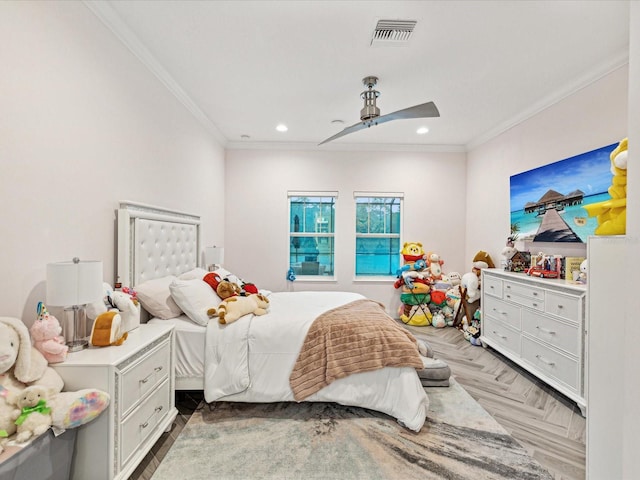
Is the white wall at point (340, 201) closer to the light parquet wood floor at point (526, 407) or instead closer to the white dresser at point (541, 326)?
the white dresser at point (541, 326)

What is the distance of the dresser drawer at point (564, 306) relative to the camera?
2344 mm

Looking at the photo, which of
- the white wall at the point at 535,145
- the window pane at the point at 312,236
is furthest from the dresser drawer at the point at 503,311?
the window pane at the point at 312,236

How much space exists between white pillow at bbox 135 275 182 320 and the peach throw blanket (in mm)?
1076

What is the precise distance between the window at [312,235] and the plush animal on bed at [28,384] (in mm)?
3646

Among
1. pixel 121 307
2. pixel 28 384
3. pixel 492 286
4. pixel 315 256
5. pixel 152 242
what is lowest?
pixel 28 384

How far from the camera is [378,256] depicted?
16.4ft

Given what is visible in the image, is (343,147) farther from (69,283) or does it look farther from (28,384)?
(28,384)

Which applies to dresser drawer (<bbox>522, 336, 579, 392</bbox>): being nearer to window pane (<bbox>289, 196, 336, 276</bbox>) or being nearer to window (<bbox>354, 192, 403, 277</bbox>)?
window (<bbox>354, 192, 403, 277</bbox>)

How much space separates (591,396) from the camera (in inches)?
56.2

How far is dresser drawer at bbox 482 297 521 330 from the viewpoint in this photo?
3.05 meters

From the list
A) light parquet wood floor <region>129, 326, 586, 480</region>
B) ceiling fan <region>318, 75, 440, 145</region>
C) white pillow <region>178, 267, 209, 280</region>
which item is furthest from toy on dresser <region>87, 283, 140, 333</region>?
ceiling fan <region>318, 75, 440, 145</region>

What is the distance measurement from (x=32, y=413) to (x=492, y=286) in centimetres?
389

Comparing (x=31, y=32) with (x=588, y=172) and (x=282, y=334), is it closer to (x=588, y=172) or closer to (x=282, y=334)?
(x=282, y=334)

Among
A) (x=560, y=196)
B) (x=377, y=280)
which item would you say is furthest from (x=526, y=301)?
(x=377, y=280)
